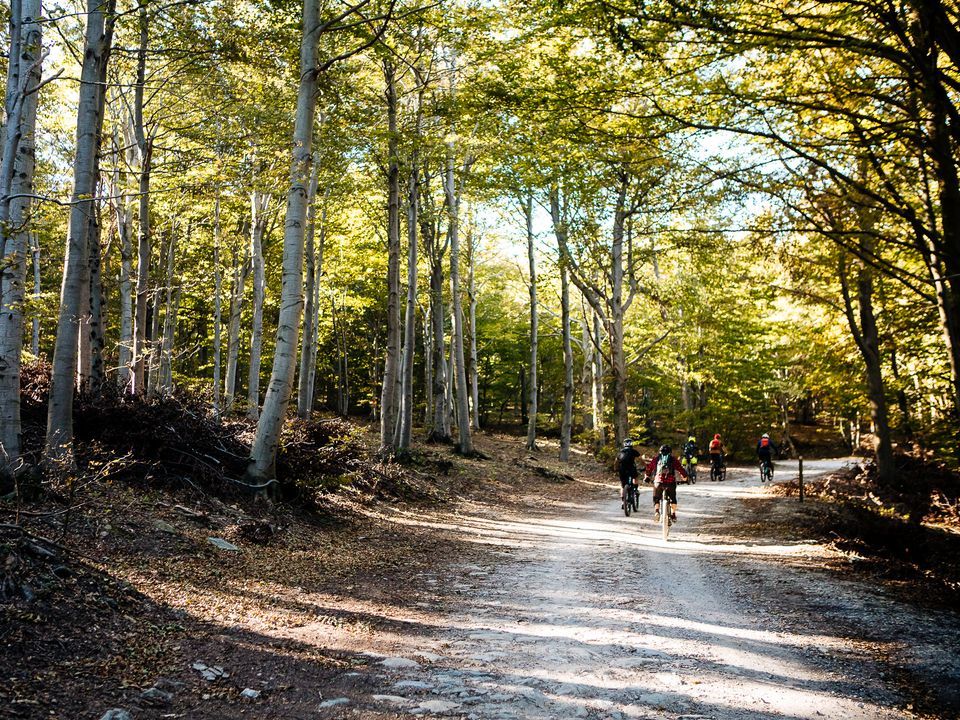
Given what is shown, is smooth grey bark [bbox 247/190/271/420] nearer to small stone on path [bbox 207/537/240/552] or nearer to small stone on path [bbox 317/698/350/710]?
small stone on path [bbox 207/537/240/552]

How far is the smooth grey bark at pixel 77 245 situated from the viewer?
25.3 ft

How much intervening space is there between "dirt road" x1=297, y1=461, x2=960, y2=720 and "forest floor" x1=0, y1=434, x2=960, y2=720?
1.0 inches

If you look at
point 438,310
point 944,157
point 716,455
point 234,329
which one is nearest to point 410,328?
point 438,310

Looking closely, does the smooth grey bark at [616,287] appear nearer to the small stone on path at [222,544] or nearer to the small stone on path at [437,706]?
the small stone on path at [222,544]

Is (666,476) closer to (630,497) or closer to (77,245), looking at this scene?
(630,497)

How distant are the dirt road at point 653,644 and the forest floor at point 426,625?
25 millimetres

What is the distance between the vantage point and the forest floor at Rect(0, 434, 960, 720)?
14.3ft

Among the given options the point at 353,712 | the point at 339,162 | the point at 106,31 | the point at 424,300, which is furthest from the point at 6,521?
the point at 424,300

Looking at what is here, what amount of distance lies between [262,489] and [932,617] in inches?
341

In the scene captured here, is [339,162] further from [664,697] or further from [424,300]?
[424,300]

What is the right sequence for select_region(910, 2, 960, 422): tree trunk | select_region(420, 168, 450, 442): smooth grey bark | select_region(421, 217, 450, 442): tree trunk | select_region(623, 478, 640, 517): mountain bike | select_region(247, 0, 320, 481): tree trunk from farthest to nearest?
select_region(421, 217, 450, 442): tree trunk < select_region(420, 168, 450, 442): smooth grey bark < select_region(623, 478, 640, 517): mountain bike < select_region(247, 0, 320, 481): tree trunk < select_region(910, 2, 960, 422): tree trunk

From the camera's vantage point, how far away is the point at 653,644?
5.71 meters

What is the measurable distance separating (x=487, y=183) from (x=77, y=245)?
562 inches

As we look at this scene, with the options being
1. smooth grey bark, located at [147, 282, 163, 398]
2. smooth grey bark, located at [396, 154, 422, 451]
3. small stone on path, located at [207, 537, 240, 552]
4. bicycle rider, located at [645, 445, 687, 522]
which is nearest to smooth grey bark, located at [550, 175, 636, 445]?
smooth grey bark, located at [396, 154, 422, 451]
